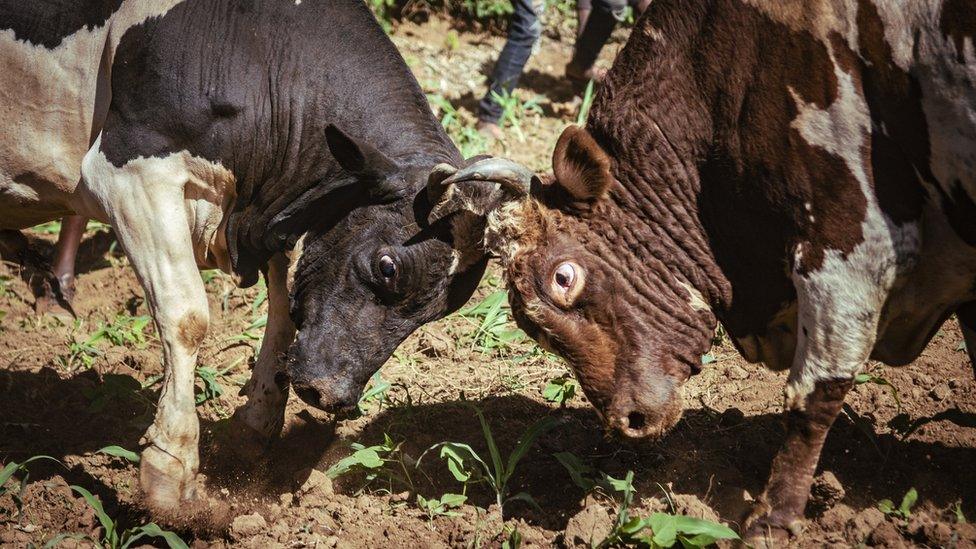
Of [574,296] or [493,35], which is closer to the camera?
[574,296]

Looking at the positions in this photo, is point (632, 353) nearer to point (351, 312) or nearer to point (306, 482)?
point (351, 312)

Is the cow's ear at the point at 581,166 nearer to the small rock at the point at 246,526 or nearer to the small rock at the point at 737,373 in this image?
the small rock at the point at 737,373

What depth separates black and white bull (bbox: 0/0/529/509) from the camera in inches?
168

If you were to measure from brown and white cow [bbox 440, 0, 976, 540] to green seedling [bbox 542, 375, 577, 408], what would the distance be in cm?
76

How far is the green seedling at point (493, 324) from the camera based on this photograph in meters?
5.73

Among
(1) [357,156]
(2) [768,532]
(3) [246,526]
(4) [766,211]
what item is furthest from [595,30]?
(3) [246,526]

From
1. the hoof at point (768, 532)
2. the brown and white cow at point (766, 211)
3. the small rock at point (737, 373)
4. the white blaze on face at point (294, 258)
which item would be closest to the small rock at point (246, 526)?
the white blaze on face at point (294, 258)

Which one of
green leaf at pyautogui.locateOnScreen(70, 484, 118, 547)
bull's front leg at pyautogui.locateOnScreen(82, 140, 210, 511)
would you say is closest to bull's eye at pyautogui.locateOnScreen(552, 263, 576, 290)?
bull's front leg at pyautogui.locateOnScreen(82, 140, 210, 511)

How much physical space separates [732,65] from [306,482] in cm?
262

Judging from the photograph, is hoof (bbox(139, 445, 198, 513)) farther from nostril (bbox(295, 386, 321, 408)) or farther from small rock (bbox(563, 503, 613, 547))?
small rock (bbox(563, 503, 613, 547))

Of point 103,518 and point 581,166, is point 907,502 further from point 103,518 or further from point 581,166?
point 103,518

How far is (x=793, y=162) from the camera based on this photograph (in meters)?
3.66

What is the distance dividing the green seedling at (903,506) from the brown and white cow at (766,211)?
0.41 meters

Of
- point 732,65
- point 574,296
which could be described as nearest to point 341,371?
point 574,296
